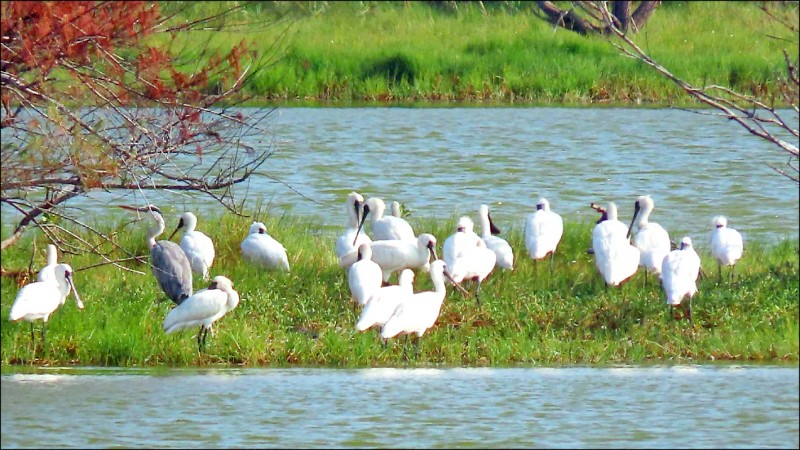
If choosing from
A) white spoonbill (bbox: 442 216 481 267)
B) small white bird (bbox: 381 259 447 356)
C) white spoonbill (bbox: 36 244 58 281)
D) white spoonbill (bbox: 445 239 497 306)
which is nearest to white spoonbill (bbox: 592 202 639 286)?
white spoonbill (bbox: 445 239 497 306)

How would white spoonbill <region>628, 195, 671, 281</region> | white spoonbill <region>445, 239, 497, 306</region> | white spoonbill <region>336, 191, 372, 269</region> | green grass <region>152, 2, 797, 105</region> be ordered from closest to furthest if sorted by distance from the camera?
white spoonbill <region>445, 239, 497, 306</region>
white spoonbill <region>628, 195, 671, 281</region>
white spoonbill <region>336, 191, 372, 269</region>
green grass <region>152, 2, 797, 105</region>

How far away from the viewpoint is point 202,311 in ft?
31.1

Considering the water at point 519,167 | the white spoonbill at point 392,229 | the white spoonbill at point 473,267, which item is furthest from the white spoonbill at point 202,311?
the water at point 519,167

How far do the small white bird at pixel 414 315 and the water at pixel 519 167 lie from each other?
4.05 meters

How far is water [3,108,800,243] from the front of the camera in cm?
1636

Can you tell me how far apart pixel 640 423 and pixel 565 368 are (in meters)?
1.52

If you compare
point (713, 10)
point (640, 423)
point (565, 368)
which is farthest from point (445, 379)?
point (713, 10)

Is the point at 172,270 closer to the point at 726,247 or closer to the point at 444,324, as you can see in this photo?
the point at 444,324

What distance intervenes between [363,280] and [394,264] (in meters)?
1.10

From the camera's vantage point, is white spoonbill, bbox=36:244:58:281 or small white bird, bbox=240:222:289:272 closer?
white spoonbill, bbox=36:244:58:281

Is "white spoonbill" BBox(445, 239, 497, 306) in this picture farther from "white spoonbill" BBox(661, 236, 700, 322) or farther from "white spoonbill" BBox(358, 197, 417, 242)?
"white spoonbill" BBox(661, 236, 700, 322)

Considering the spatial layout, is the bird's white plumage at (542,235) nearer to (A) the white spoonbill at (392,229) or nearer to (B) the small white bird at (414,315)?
(A) the white spoonbill at (392,229)

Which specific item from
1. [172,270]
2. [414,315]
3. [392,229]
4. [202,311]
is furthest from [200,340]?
[392,229]

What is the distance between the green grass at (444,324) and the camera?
9500 millimetres
